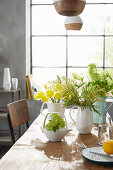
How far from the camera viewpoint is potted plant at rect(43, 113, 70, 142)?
5.86ft

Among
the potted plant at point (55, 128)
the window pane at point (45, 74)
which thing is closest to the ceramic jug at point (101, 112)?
the potted plant at point (55, 128)

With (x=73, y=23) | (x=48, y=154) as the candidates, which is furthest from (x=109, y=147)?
(x=73, y=23)

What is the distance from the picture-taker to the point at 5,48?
163 inches

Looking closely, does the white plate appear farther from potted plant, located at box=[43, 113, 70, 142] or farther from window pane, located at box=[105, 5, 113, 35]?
window pane, located at box=[105, 5, 113, 35]

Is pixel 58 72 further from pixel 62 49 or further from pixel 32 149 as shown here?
pixel 32 149

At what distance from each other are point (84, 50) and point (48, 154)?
2.99 m

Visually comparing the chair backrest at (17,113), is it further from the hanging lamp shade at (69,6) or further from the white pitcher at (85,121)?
the hanging lamp shade at (69,6)

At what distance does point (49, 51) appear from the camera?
4.41 metres

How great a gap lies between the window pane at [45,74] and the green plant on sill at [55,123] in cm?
262

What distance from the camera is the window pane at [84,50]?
14.2 ft

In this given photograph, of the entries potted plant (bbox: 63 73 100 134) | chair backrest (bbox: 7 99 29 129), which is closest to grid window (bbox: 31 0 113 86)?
chair backrest (bbox: 7 99 29 129)

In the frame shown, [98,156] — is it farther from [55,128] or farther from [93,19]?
[93,19]

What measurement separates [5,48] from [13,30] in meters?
0.29

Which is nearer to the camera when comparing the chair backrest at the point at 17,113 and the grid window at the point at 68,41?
the chair backrest at the point at 17,113
